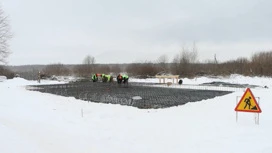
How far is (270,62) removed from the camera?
36281mm

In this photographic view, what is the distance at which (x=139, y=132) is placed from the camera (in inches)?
311

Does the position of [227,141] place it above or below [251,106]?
below

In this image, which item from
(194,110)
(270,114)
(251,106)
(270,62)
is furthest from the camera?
(270,62)

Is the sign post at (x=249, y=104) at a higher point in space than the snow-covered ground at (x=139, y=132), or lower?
higher

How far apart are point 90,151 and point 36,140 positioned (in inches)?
44.0

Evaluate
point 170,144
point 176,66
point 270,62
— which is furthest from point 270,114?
point 176,66

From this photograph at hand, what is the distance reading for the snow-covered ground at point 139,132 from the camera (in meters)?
5.70

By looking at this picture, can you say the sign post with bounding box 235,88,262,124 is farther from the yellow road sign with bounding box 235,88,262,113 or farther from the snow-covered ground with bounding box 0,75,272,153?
the snow-covered ground with bounding box 0,75,272,153

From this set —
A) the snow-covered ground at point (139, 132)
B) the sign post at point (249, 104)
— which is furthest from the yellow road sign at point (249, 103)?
the snow-covered ground at point (139, 132)

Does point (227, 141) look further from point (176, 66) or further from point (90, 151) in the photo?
point (176, 66)

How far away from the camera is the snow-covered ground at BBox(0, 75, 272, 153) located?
5.70 metres

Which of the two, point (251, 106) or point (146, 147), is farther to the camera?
point (251, 106)

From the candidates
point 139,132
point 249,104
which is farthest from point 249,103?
point 139,132

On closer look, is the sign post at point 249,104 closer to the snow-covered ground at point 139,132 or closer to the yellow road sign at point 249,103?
the yellow road sign at point 249,103
